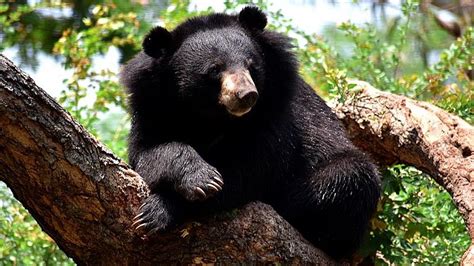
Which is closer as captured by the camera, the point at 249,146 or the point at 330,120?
the point at 249,146

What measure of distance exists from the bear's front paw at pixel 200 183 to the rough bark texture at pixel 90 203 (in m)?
0.14

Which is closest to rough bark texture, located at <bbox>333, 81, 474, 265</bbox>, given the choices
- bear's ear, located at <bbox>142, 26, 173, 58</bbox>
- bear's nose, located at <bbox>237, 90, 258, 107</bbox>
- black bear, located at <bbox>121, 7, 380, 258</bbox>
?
black bear, located at <bbox>121, 7, 380, 258</bbox>

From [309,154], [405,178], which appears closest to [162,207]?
[309,154]

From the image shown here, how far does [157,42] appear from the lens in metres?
5.09

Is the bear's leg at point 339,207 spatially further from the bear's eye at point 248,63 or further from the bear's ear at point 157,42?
the bear's ear at point 157,42

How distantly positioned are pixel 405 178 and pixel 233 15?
1460mm

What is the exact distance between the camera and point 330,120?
5.46m

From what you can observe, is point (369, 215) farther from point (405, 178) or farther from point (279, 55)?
point (279, 55)

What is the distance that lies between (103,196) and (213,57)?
1137 mm

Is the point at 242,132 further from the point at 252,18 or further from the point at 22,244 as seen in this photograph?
the point at 22,244

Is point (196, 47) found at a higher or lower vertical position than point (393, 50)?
higher

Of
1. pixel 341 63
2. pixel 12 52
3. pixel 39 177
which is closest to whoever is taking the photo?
pixel 39 177

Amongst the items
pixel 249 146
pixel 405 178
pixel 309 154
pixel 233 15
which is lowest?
pixel 405 178

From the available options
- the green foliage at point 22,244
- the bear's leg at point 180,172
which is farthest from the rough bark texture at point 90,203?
the green foliage at point 22,244
